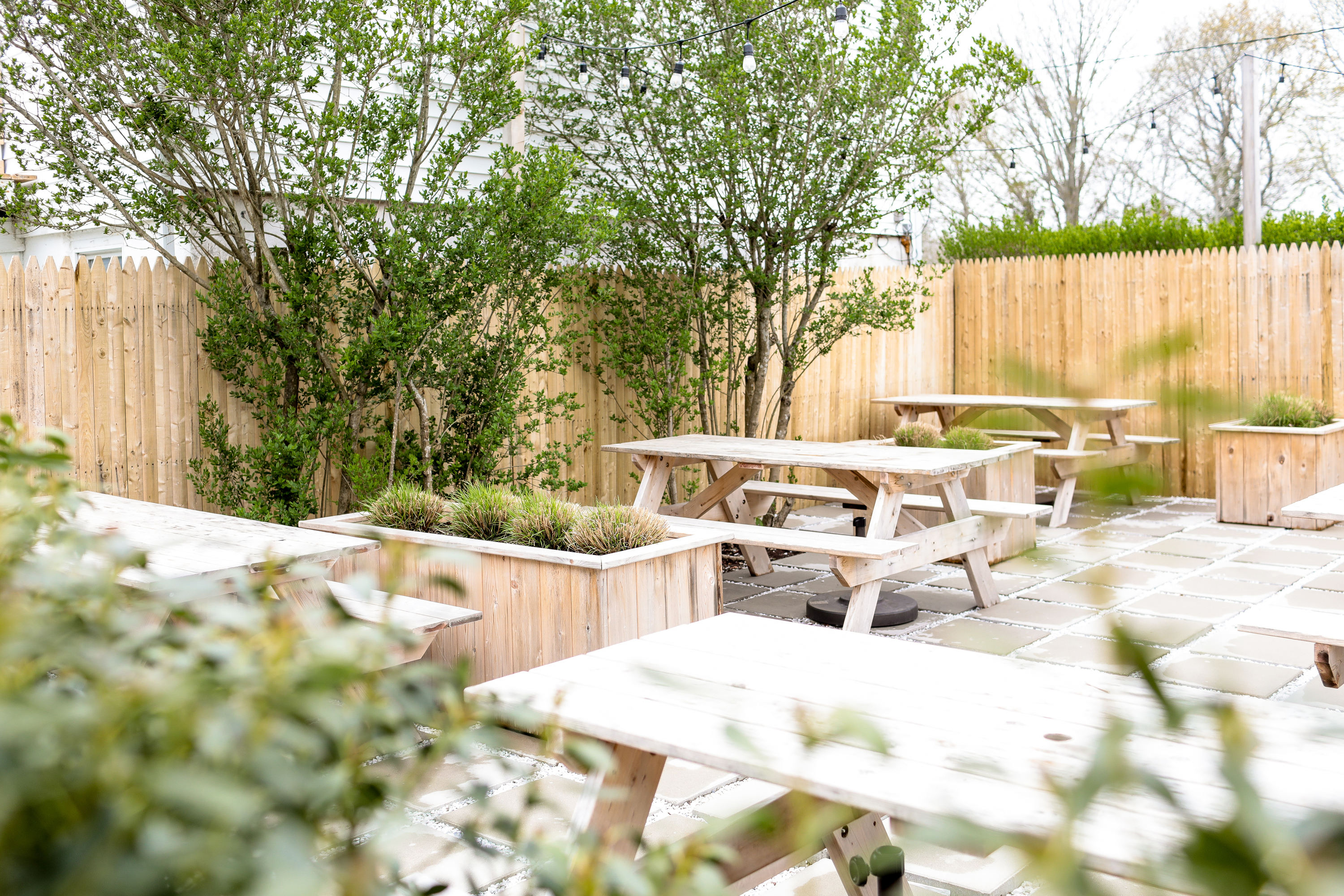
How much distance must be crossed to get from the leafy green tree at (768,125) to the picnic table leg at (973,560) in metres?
2.45

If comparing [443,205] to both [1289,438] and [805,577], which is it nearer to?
[805,577]

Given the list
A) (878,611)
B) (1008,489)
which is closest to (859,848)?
(878,611)

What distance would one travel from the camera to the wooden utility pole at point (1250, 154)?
11891 millimetres

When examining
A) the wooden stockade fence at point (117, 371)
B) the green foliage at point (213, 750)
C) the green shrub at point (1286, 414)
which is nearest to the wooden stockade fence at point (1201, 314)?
the green shrub at point (1286, 414)

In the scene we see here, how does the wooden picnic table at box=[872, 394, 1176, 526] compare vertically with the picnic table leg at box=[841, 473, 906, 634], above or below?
above

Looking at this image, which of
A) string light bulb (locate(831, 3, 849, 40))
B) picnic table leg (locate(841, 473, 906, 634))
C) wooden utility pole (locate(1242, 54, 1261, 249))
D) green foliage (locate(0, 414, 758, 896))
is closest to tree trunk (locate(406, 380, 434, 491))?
picnic table leg (locate(841, 473, 906, 634))

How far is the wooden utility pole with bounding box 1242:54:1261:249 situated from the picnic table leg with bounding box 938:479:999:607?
22.9 feet

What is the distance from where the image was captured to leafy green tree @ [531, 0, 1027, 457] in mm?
7312

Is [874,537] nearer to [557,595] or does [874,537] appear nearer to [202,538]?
[557,595]

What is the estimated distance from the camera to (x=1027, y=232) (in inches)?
559

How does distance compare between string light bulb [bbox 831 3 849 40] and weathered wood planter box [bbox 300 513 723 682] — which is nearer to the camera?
weathered wood planter box [bbox 300 513 723 682]

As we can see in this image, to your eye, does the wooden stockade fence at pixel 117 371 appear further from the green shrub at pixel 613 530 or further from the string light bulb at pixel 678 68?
the string light bulb at pixel 678 68

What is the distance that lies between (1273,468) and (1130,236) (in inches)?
211

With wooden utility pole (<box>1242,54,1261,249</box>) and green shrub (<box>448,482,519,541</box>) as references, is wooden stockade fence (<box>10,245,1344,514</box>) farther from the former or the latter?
wooden utility pole (<box>1242,54,1261,249</box>)
